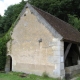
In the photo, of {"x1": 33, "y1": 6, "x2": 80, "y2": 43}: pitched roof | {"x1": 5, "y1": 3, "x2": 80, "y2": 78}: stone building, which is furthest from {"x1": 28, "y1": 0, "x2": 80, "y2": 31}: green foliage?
{"x1": 5, "y1": 3, "x2": 80, "y2": 78}: stone building

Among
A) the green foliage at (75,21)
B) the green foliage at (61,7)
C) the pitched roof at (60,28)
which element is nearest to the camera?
the pitched roof at (60,28)

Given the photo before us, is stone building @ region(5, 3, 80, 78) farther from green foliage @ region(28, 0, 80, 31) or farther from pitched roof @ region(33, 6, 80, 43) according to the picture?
green foliage @ region(28, 0, 80, 31)

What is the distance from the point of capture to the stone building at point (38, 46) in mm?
10648

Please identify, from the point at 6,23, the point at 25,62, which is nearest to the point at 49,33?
the point at 25,62

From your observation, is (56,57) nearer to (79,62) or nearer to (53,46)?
(53,46)

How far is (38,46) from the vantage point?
38.3ft

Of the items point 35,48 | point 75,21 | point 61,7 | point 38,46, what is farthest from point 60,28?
point 61,7

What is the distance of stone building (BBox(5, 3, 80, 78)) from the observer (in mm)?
10648

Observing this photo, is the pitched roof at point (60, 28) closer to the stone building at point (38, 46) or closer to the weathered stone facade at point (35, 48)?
the stone building at point (38, 46)

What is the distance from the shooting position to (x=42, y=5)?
92.6ft

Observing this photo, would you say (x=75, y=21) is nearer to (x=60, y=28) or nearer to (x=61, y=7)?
(x=61, y=7)

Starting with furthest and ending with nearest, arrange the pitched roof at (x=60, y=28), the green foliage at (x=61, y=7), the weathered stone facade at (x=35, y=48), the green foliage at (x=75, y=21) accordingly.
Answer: the green foliage at (x=61, y=7) → the green foliage at (x=75, y=21) → the pitched roof at (x=60, y=28) → the weathered stone facade at (x=35, y=48)

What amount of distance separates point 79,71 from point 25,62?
Result: 4.87m

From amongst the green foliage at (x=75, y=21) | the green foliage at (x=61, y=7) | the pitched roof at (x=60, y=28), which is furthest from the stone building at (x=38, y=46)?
the green foliage at (x=61, y=7)
